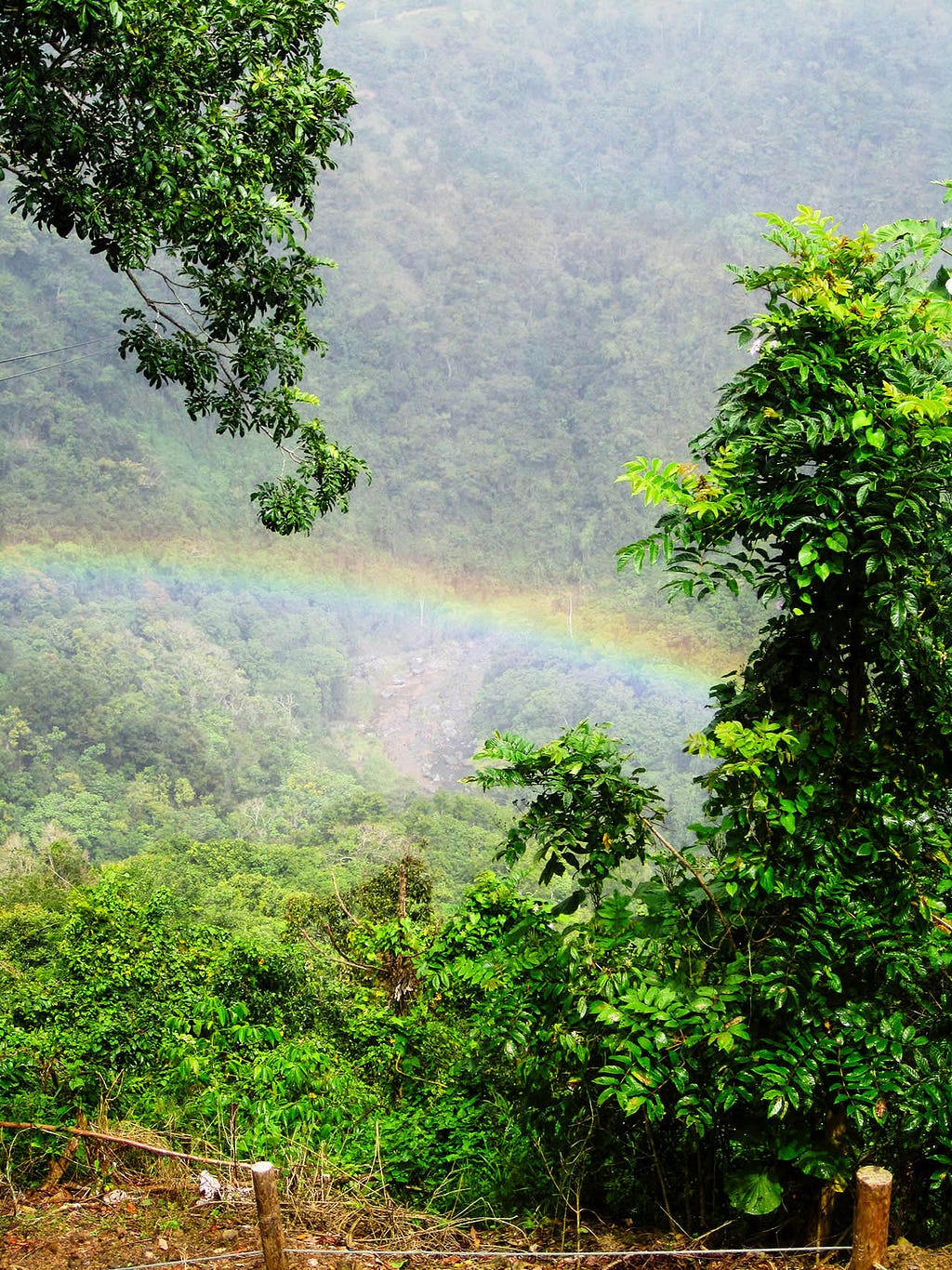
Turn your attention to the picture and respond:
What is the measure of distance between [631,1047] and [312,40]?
3.82 m

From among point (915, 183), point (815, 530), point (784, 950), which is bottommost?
point (784, 950)

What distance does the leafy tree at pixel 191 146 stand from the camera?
137 inches

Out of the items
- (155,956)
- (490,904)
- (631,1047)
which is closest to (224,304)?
(490,904)

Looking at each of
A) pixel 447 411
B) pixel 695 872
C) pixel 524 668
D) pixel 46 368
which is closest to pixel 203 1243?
pixel 695 872

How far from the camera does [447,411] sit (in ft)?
205

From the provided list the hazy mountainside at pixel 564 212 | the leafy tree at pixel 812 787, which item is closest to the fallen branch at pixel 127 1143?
the leafy tree at pixel 812 787

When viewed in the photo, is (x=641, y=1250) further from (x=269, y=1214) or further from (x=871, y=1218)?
(x=269, y=1214)

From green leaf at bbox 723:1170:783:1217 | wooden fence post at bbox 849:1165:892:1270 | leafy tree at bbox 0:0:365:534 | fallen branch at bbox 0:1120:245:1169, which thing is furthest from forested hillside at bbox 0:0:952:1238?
leafy tree at bbox 0:0:365:534

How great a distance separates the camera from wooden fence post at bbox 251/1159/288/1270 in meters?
2.33

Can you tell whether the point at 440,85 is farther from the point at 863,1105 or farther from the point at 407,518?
the point at 863,1105

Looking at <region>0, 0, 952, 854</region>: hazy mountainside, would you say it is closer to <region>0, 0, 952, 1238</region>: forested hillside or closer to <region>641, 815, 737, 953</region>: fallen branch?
<region>0, 0, 952, 1238</region>: forested hillside

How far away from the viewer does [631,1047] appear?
2.43 meters

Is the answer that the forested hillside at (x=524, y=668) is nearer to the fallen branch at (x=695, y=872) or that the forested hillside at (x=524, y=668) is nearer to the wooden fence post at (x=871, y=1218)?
the fallen branch at (x=695, y=872)

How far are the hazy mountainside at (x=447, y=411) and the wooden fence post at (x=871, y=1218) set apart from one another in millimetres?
34919
